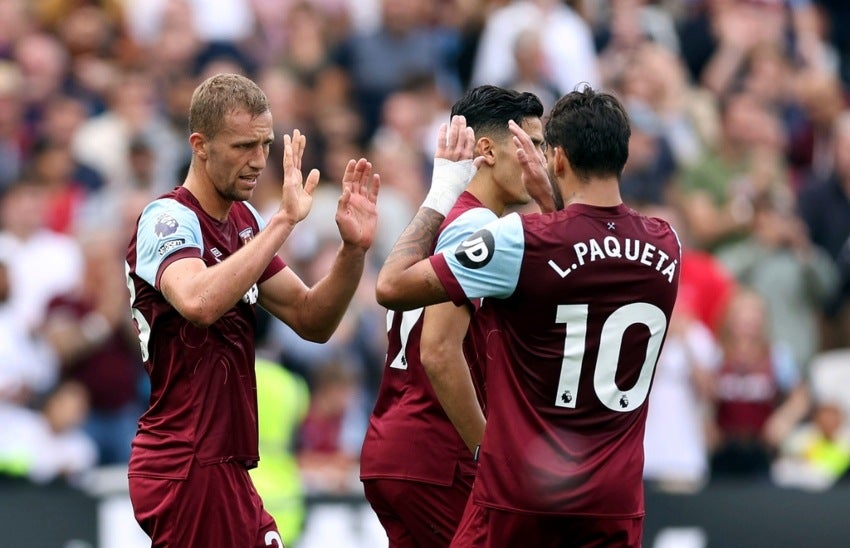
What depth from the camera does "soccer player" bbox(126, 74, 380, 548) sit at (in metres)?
6.84

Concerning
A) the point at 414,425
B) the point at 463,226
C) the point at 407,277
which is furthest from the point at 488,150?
the point at 414,425

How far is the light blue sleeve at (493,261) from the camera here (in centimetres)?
640

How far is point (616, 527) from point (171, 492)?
1.81 metres

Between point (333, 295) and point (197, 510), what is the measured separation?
1118 mm

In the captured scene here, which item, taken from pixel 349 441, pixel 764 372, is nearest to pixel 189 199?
pixel 349 441

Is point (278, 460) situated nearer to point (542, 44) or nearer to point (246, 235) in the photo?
point (246, 235)

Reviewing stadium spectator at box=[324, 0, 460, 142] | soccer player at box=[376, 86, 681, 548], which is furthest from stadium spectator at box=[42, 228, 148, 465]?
soccer player at box=[376, 86, 681, 548]

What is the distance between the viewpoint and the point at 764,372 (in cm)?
1291

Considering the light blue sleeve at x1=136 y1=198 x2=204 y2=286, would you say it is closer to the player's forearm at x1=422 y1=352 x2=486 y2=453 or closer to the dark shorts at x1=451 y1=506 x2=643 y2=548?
the player's forearm at x1=422 y1=352 x2=486 y2=453

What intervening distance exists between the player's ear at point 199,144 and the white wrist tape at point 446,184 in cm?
94

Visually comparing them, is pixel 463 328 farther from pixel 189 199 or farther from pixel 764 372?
pixel 764 372

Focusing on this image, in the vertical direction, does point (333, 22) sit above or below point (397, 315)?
above

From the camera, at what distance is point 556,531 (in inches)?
258

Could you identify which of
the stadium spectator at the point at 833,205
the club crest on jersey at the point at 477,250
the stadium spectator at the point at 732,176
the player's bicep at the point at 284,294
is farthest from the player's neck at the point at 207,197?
the stadium spectator at the point at 833,205
